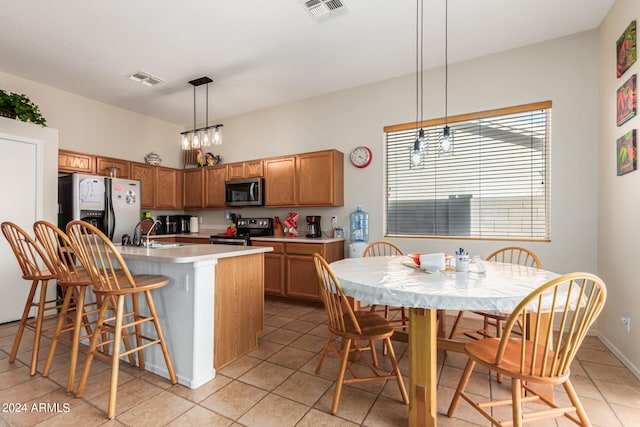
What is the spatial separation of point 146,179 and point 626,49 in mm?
5818

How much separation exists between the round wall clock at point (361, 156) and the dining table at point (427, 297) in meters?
2.36

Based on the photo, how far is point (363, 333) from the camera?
178 cm

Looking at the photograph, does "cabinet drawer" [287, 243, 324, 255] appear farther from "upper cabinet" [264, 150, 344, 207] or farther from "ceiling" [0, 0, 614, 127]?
"ceiling" [0, 0, 614, 127]

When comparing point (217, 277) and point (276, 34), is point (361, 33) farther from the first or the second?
point (217, 277)

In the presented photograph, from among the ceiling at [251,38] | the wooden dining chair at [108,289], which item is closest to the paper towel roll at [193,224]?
the ceiling at [251,38]

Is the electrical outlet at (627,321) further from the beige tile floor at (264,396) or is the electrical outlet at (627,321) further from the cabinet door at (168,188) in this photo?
the cabinet door at (168,188)

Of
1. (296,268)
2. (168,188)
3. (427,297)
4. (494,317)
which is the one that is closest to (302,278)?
(296,268)

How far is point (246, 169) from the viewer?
4.81 m

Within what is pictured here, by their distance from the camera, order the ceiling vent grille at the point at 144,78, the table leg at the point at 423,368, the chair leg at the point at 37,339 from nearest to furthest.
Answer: the table leg at the point at 423,368
the chair leg at the point at 37,339
the ceiling vent grille at the point at 144,78

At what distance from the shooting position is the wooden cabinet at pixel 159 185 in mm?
4922

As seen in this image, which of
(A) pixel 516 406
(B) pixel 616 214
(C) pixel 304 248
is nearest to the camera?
(A) pixel 516 406

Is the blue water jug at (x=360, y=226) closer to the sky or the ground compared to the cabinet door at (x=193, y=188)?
closer to the ground

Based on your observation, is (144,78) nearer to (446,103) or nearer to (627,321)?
(446,103)

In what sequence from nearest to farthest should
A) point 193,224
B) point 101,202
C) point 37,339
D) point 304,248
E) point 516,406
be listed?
Answer: 1. point 516,406
2. point 37,339
3. point 304,248
4. point 101,202
5. point 193,224
